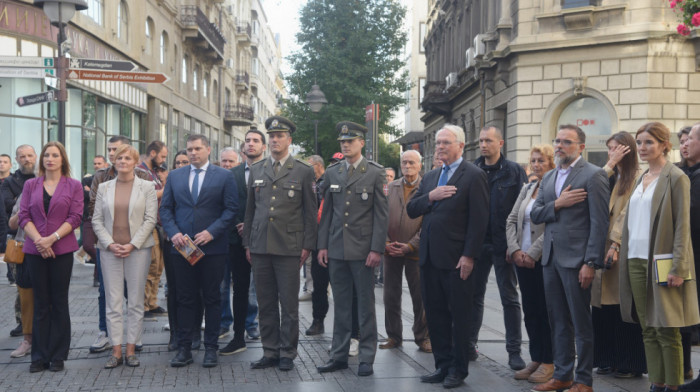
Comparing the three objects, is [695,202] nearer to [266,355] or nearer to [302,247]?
[302,247]

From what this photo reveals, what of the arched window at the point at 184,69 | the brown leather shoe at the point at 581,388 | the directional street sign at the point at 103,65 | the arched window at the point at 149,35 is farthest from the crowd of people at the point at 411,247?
the arched window at the point at 184,69

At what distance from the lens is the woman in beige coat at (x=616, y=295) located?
630 cm

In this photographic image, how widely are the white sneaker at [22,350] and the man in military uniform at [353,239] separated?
3031 millimetres

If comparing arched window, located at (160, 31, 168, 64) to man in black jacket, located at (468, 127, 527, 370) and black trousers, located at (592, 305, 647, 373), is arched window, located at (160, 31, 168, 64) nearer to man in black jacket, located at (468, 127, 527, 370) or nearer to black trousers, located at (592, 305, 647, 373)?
man in black jacket, located at (468, 127, 527, 370)

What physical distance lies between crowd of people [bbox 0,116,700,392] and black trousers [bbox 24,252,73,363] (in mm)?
13

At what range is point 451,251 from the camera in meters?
6.28

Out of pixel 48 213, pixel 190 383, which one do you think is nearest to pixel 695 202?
pixel 190 383

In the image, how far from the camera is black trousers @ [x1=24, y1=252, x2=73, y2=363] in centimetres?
666

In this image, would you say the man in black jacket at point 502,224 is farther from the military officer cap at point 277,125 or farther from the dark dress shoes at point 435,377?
the military officer cap at point 277,125

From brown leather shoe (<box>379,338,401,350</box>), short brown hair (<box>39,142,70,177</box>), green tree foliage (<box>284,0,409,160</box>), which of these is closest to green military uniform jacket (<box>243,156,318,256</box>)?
brown leather shoe (<box>379,338,401,350</box>)

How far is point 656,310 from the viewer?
552cm

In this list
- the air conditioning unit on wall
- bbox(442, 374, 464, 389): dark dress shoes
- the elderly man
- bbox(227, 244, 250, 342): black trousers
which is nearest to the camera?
bbox(442, 374, 464, 389): dark dress shoes

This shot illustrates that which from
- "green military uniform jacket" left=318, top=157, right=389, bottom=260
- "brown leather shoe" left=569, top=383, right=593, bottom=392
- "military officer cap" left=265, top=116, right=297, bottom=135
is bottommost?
"brown leather shoe" left=569, top=383, right=593, bottom=392

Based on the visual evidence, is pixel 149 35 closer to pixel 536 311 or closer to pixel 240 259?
pixel 240 259
